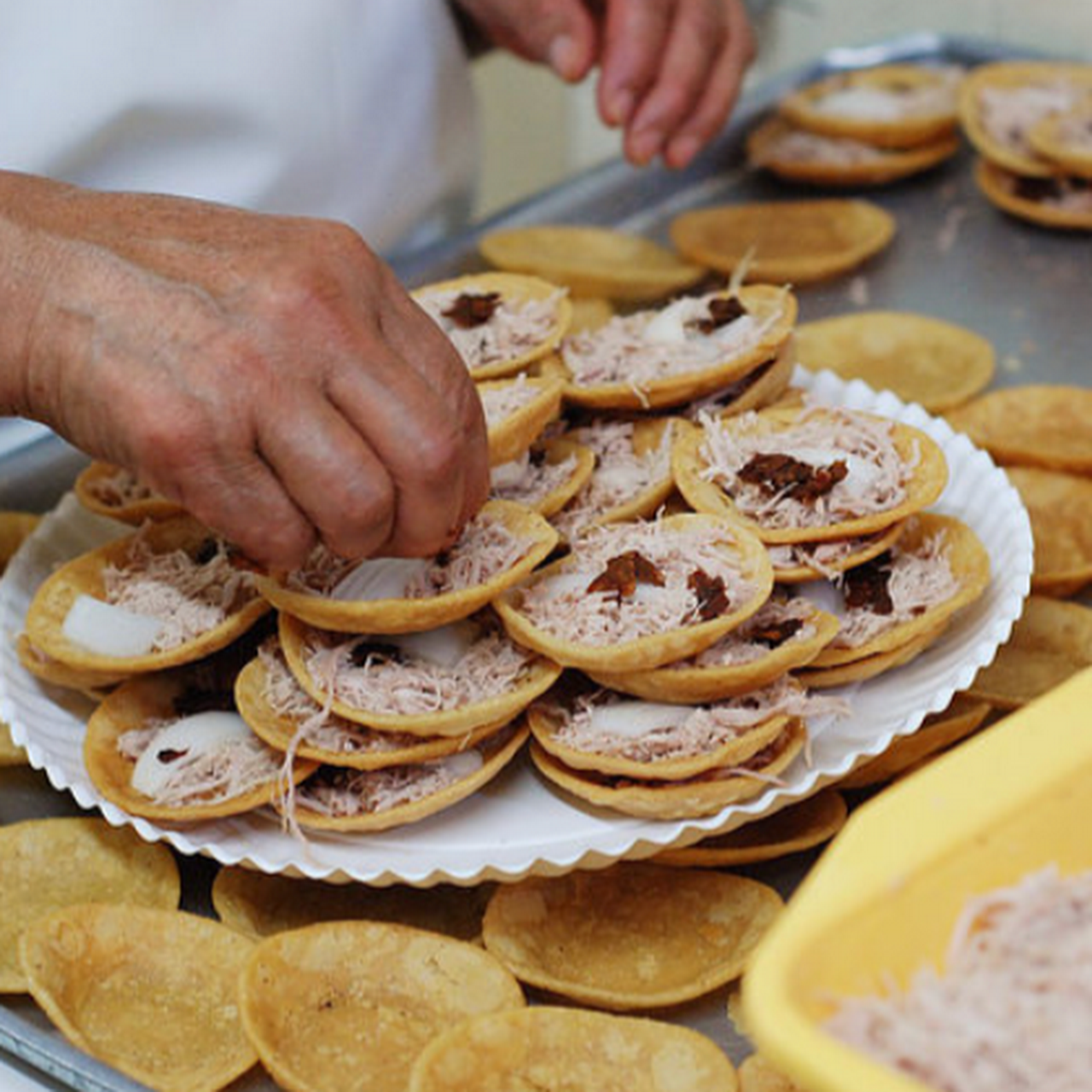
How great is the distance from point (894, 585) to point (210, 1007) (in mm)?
563

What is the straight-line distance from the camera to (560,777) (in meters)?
1.12

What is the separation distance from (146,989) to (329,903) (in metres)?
0.14

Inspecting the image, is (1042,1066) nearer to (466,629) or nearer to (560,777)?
(560,777)

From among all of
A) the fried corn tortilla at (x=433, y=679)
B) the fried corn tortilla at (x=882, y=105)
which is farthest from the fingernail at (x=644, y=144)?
the fried corn tortilla at (x=433, y=679)

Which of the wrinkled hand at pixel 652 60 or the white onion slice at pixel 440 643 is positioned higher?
the wrinkled hand at pixel 652 60

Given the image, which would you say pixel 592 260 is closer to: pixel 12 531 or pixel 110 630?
pixel 12 531

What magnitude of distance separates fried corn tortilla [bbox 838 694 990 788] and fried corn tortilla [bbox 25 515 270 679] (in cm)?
45

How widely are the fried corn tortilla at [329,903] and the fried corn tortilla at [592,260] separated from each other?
2.69 feet

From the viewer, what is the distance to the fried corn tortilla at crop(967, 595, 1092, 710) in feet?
4.23

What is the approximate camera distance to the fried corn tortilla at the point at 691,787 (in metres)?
1.08

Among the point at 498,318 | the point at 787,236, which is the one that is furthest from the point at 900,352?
the point at 498,318

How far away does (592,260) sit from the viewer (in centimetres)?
192

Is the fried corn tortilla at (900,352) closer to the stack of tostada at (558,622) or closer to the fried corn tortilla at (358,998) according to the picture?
the stack of tostada at (558,622)

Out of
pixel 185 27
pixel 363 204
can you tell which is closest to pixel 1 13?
pixel 185 27
